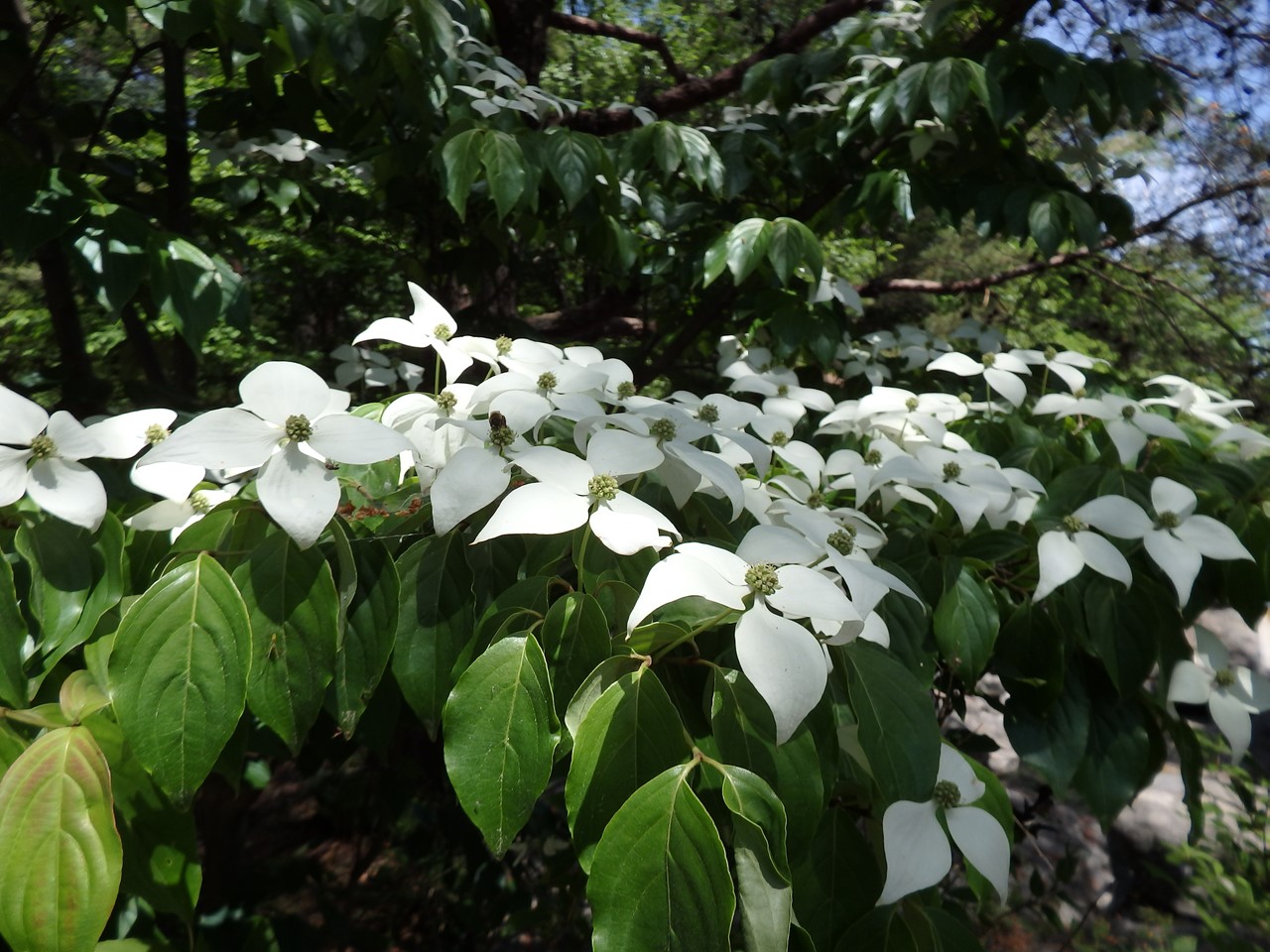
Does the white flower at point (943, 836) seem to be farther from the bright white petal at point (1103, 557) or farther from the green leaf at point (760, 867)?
the bright white petal at point (1103, 557)

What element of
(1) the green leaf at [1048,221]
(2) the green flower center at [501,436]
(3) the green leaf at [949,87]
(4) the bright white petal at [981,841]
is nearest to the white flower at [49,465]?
(2) the green flower center at [501,436]

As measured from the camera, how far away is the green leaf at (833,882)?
76 centimetres

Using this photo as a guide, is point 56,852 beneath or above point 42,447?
beneath

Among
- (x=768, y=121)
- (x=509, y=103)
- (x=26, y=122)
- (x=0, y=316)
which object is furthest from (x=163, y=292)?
(x=0, y=316)

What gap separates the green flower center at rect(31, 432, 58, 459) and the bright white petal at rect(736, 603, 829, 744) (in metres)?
0.66

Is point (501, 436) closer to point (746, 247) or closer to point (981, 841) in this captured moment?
point (981, 841)

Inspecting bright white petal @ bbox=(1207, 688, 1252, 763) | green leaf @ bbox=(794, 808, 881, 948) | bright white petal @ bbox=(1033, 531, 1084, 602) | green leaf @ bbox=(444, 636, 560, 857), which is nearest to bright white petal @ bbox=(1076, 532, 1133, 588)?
bright white petal @ bbox=(1033, 531, 1084, 602)

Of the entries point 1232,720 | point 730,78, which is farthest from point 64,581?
point 730,78

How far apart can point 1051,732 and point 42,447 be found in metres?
1.26

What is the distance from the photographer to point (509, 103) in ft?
6.01

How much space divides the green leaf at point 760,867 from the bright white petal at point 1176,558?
713mm

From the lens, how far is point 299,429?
74cm

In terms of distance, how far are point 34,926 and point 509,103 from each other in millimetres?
1713

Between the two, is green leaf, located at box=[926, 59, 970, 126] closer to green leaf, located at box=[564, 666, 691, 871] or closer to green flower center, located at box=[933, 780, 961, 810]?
green flower center, located at box=[933, 780, 961, 810]
